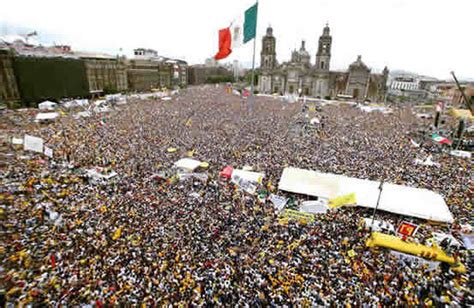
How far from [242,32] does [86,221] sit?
16294 millimetres

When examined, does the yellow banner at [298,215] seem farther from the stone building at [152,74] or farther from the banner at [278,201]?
the stone building at [152,74]

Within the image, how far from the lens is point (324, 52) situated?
56.4 meters

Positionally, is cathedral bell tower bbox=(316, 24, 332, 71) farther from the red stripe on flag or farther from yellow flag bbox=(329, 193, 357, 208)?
yellow flag bbox=(329, 193, 357, 208)

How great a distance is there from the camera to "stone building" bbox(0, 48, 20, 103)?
1117 inches

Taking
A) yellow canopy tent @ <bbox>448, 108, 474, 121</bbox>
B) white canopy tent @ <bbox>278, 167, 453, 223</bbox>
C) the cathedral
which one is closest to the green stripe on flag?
white canopy tent @ <bbox>278, 167, 453, 223</bbox>

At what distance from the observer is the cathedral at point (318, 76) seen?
56.2 metres

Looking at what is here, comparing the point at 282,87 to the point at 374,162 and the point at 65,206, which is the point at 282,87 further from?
the point at 65,206

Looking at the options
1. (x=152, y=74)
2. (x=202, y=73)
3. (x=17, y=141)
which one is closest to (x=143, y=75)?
(x=152, y=74)

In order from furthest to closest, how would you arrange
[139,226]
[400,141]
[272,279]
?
[400,141] → [139,226] → [272,279]

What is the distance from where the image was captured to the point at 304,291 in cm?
654

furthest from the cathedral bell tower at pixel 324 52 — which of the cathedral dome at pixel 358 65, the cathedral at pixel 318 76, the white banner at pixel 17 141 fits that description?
the white banner at pixel 17 141

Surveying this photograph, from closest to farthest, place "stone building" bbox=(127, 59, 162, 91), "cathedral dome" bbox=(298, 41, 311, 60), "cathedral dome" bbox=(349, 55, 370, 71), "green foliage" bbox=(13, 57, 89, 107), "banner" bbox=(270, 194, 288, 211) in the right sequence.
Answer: "banner" bbox=(270, 194, 288, 211)
"green foliage" bbox=(13, 57, 89, 107)
"stone building" bbox=(127, 59, 162, 91)
"cathedral dome" bbox=(349, 55, 370, 71)
"cathedral dome" bbox=(298, 41, 311, 60)

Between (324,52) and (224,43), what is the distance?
152 ft

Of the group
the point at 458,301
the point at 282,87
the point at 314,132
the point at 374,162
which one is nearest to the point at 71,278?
the point at 458,301
